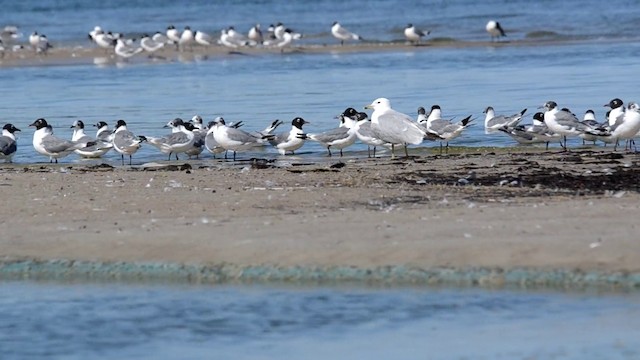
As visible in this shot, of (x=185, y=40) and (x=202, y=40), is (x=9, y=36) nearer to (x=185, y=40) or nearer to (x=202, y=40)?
(x=185, y=40)

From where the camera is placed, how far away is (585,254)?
8.37 metres

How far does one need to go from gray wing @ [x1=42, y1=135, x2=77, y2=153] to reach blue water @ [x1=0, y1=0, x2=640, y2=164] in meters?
0.69

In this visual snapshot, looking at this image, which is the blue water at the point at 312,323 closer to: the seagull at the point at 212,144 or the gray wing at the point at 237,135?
the gray wing at the point at 237,135

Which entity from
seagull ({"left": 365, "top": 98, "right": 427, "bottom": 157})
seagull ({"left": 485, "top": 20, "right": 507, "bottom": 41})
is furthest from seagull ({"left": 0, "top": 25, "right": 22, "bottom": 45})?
seagull ({"left": 365, "top": 98, "right": 427, "bottom": 157})

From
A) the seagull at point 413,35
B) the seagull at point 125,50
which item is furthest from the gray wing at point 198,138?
the seagull at point 413,35

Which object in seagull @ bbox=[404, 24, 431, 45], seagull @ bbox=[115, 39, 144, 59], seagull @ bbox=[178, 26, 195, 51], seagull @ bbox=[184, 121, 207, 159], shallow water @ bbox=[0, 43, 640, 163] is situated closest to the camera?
seagull @ bbox=[184, 121, 207, 159]

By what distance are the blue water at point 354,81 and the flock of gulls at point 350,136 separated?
42 centimetres

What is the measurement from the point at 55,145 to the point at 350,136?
3.30m

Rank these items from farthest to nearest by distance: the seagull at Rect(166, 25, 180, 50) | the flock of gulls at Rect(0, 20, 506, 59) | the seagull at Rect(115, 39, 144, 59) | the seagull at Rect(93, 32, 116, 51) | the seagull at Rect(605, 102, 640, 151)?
the seagull at Rect(166, 25, 180, 50) → the seagull at Rect(93, 32, 116, 51) → the flock of gulls at Rect(0, 20, 506, 59) → the seagull at Rect(115, 39, 144, 59) → the seagull at Rect(605, 102, 640, 151)

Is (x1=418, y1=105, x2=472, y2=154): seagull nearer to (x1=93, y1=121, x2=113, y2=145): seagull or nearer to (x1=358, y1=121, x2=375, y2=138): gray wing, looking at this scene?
(x1=358, y1=121, x2=375, y2=138): gray wing

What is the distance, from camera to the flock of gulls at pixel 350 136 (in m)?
15.4

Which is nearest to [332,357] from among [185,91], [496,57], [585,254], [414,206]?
[585,254]

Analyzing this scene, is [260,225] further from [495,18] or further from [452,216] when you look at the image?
[495,18]

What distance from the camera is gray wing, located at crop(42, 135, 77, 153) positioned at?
15.6m
